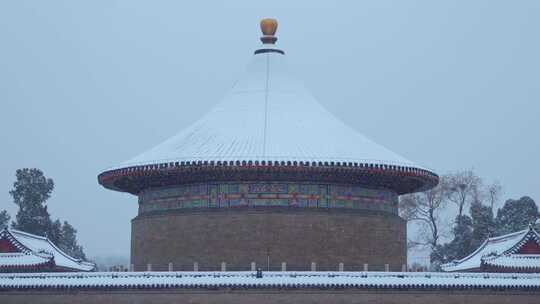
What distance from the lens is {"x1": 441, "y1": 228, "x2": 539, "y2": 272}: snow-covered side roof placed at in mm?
35906

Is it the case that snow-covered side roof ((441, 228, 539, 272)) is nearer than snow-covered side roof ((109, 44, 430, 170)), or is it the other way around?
snow-covered side roof ((109, 44, 430, 170))

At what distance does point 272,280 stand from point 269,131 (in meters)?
7.21

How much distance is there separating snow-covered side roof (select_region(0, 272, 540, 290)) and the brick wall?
408 centimetres

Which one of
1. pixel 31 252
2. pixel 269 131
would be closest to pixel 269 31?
pixel 269 131

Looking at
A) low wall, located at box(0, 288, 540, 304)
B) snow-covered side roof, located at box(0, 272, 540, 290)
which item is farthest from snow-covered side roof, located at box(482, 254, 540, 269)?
low wall, located at box(0, 288, 540, 304)

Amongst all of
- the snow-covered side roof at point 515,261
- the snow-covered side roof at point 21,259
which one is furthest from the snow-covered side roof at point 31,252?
the snow-covered side roof at point 515,261

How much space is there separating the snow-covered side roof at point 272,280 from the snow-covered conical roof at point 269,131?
14.9 feet

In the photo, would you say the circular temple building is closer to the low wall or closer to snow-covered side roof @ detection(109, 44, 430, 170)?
snow-covered side roof @ detection(109, 44, 430, 170)

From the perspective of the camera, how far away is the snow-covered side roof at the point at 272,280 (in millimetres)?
26594

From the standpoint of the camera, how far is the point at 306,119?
34.1 m

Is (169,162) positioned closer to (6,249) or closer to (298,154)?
(298,154)

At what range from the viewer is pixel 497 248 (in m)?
39.0

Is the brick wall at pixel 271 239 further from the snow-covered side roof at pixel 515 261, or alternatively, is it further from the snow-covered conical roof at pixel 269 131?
the snow-covered side roof at pixel 515 261

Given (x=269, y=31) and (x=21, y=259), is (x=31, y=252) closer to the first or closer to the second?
(x=21, y=259)
